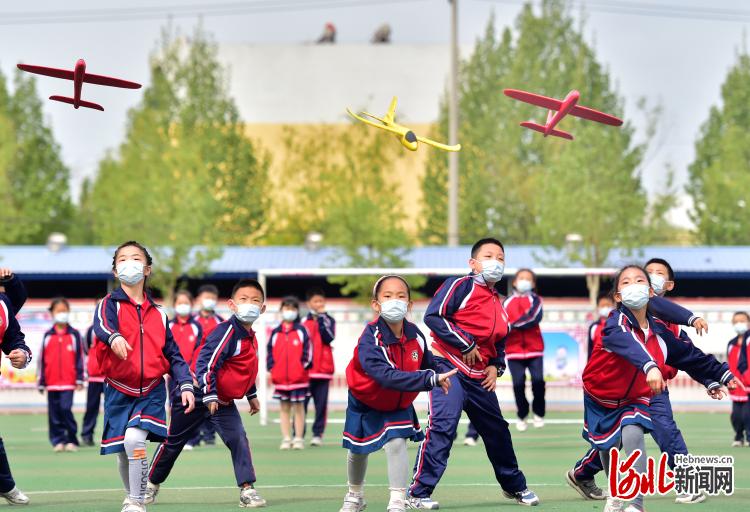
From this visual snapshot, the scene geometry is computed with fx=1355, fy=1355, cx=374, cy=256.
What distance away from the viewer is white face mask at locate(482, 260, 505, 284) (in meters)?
10.7

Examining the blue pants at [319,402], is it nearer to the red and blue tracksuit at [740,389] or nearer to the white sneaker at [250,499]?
the red and blue tracksuit at [740,389]

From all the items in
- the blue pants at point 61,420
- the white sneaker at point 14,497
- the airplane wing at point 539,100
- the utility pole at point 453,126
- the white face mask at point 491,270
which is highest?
the utility pole at point 453,126

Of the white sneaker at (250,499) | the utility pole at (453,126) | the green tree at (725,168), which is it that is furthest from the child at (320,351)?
the green tree at (725,168)

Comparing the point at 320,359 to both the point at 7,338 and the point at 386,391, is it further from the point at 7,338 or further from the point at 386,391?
the point at 386,391

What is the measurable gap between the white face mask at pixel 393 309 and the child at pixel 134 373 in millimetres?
1505

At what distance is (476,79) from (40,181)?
1728 centimetres

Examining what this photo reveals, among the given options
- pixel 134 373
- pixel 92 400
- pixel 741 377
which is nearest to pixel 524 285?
pixel 741 377

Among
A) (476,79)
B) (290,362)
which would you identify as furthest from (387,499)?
(476,79)

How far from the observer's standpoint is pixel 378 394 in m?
9.69

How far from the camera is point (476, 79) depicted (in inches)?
2066

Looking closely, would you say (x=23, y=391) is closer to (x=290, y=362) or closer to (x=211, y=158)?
(x=290, y=362)

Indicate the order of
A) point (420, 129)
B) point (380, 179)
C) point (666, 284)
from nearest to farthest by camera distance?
point (666, 284) → point (380, 179) → point (420, 129)

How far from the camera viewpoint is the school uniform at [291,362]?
17516 millimetres

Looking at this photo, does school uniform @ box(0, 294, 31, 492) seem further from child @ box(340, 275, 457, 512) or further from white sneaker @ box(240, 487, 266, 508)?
child @ box(340, 275, 457, 512)
